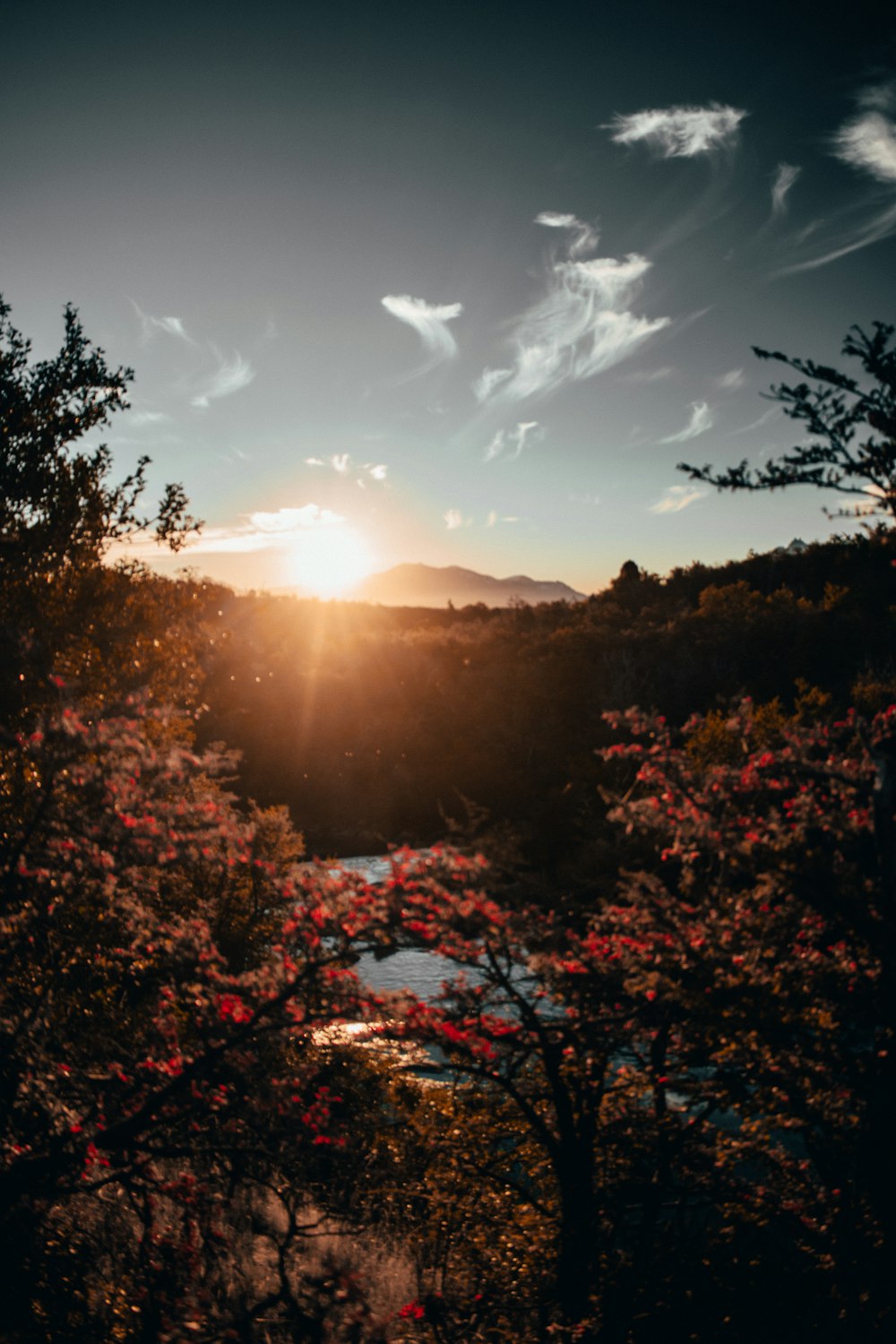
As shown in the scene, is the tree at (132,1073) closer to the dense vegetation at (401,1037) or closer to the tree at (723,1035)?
the dense vegetation at (401,1037)

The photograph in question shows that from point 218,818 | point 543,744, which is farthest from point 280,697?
point 218,818

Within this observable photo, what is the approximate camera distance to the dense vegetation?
5629 mm

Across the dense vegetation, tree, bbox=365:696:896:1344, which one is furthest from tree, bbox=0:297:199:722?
tree, bbox=365:696:896:1344

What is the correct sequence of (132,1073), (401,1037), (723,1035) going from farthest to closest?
1. (401,1037)
2. (132,1073)
3. (723,1035)

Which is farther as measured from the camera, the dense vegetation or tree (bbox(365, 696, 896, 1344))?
the dense vegetation

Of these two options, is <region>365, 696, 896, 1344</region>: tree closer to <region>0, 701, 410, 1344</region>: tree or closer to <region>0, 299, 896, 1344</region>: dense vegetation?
<region>0, 299, 896, 1344</region>: dense vegetation

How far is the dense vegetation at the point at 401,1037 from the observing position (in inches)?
222

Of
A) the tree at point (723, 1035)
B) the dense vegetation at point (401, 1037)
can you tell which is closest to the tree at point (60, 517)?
the dense vegetation at point (401, 1037)

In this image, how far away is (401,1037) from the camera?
7059 mm

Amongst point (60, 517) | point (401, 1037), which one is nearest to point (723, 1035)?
point (401, 1037)

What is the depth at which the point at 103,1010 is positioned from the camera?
8.89 m

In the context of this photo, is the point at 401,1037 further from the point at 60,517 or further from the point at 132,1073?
the point at 60,517

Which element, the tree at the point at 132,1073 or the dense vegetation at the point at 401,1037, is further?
the tree at the point at 132,1073

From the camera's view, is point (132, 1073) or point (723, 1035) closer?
point (723, 1035)
